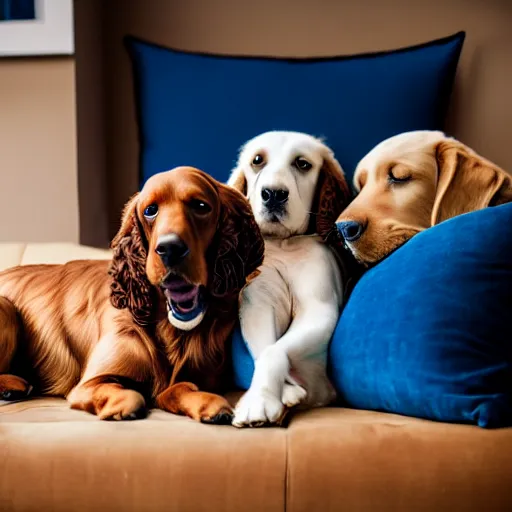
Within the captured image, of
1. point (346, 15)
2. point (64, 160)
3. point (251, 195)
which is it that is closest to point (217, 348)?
point (251, 195)

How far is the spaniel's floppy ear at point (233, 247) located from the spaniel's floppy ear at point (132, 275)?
0.11m

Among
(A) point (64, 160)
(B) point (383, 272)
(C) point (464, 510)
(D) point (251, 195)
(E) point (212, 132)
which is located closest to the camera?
(C) point (464, 510)

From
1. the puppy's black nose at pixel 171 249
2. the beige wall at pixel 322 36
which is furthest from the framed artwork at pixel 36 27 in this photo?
the puppy's black nose at pixel 171 249

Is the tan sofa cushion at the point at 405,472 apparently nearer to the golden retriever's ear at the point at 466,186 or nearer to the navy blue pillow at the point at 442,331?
the navy blue pillow at the point at 442,331

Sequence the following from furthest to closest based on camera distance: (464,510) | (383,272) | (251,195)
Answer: (251,195) < (383,272) < (464,510)

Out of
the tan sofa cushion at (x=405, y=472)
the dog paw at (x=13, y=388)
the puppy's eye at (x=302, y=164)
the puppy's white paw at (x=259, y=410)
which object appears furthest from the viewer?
the puppy's eye at (x=302, y=164)

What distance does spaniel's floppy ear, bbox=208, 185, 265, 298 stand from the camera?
115 centimetres

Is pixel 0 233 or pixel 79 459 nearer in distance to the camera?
pixel 79 459

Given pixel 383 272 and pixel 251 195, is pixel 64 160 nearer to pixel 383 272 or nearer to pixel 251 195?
pixel 251 195

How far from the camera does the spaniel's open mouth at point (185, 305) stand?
1.14 meters

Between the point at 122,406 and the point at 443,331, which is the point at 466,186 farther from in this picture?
the point at 122,406

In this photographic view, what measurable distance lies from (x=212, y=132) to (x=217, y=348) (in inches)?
23.7

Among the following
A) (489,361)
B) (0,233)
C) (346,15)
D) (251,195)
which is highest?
(346,15)

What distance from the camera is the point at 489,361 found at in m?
0.94
